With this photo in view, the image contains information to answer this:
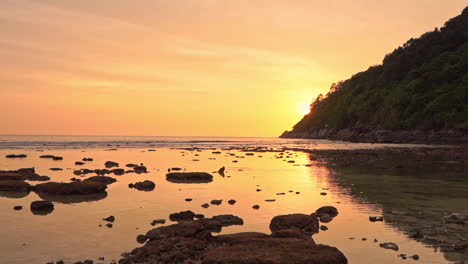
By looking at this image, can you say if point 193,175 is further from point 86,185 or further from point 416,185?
point 416,185

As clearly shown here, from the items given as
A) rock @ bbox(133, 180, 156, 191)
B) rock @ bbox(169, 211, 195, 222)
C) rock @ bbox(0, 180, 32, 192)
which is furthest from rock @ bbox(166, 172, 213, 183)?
rock @ bbox(169, 211, 195, 222)

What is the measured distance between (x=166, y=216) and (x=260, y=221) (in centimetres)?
370

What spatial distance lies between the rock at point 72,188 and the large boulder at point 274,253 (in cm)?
1269

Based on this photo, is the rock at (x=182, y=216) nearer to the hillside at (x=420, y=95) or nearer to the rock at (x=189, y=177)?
the rock at (x=189, y=177)

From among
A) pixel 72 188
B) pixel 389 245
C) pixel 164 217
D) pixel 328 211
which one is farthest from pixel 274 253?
pixel 72 188

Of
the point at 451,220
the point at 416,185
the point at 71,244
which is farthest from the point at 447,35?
the point at 71,244

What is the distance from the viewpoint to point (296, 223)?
13.2 m

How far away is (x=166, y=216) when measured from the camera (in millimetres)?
15195

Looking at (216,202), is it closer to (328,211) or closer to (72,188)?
(328,211)

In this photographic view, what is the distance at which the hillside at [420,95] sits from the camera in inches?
3942

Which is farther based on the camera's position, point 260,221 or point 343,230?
point 260,221

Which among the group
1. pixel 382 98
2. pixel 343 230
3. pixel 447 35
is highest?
pixel 447 35

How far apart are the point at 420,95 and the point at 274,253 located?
121 m

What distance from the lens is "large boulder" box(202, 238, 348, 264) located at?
9078 mm
